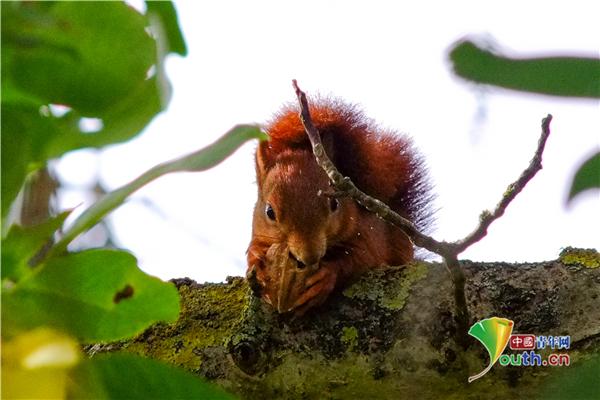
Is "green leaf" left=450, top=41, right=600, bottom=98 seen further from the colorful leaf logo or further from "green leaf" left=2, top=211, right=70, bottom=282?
the colorful leaf logo

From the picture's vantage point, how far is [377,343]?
113 cm

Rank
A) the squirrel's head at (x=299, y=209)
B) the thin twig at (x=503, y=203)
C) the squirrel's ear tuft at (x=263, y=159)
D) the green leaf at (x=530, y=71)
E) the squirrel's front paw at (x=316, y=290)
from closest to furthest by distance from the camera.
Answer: the green leaf at (x=530, y=71) < the thin twig at (x=503, y=203) < the squirrel's front paw at (x=316, y=290) < the squirrel's head at (x=299, y=209) < the squirrel's ear tuft at (x=263, y=159)

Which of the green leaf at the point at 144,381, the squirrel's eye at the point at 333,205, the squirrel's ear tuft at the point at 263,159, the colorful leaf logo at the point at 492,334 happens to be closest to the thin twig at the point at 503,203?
the colorful leaf logo at the point at 492,334

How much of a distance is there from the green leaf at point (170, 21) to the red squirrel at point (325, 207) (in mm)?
879

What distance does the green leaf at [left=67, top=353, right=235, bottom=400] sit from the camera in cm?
38

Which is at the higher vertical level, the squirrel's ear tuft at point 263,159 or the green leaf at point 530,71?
the squirrel's ear tuft at point 263,159

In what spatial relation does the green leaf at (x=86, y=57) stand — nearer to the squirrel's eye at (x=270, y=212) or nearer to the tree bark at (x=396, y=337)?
the tree bark at (x=396, y=337)

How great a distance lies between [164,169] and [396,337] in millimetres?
775

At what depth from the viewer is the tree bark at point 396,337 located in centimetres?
110

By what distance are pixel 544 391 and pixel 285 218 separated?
55.2 inches

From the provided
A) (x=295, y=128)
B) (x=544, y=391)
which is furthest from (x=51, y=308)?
(x=295, y=128)

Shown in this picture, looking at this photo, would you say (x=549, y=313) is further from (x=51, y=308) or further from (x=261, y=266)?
(x=51, y=308)

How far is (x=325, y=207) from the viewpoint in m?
1.73

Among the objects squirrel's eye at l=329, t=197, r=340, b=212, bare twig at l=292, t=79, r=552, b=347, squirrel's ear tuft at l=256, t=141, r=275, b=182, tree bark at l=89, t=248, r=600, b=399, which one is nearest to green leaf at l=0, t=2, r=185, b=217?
bare twig at l=292, t=79, r=552, b=347
